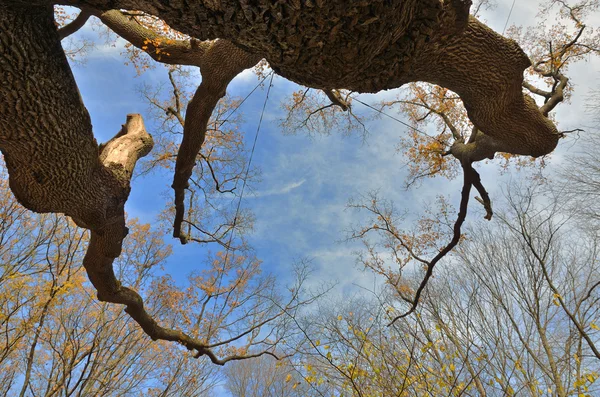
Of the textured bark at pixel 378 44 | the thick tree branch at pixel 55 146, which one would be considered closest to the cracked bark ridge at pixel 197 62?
the thick tree branch at pixel 55 146

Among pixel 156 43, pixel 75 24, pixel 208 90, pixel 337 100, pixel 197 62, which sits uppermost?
pixel 337 100

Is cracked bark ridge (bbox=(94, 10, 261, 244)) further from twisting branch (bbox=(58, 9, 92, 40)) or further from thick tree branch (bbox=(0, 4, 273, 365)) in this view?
twisting branch (bbox=(58, 9, 92, 40))

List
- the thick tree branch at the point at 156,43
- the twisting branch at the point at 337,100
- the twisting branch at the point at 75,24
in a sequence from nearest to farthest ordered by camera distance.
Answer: the thick tree branch at the point at 156,43, the twisting branch at the point at 75,24, the twisting branch at the point at 337,100

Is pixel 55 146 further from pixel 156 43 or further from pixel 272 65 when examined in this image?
pixel 156 43

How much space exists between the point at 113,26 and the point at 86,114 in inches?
92.3

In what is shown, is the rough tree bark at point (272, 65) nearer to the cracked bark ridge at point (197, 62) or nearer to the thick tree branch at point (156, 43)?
the cracked bark ridge at point (197, 62)

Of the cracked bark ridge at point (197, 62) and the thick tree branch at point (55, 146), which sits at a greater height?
the cracked bark ridge at point (197, 62)

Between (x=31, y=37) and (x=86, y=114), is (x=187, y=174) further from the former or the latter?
(x=31, y=37)

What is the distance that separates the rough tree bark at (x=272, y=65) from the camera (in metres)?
1.43

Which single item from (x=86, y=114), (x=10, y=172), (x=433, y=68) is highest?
(x=433, y=68)

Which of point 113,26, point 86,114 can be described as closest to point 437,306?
point 86,114

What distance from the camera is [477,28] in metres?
2.36

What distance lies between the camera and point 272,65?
1778mm

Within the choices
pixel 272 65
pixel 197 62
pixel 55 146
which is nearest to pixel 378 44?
pixel 272 65
